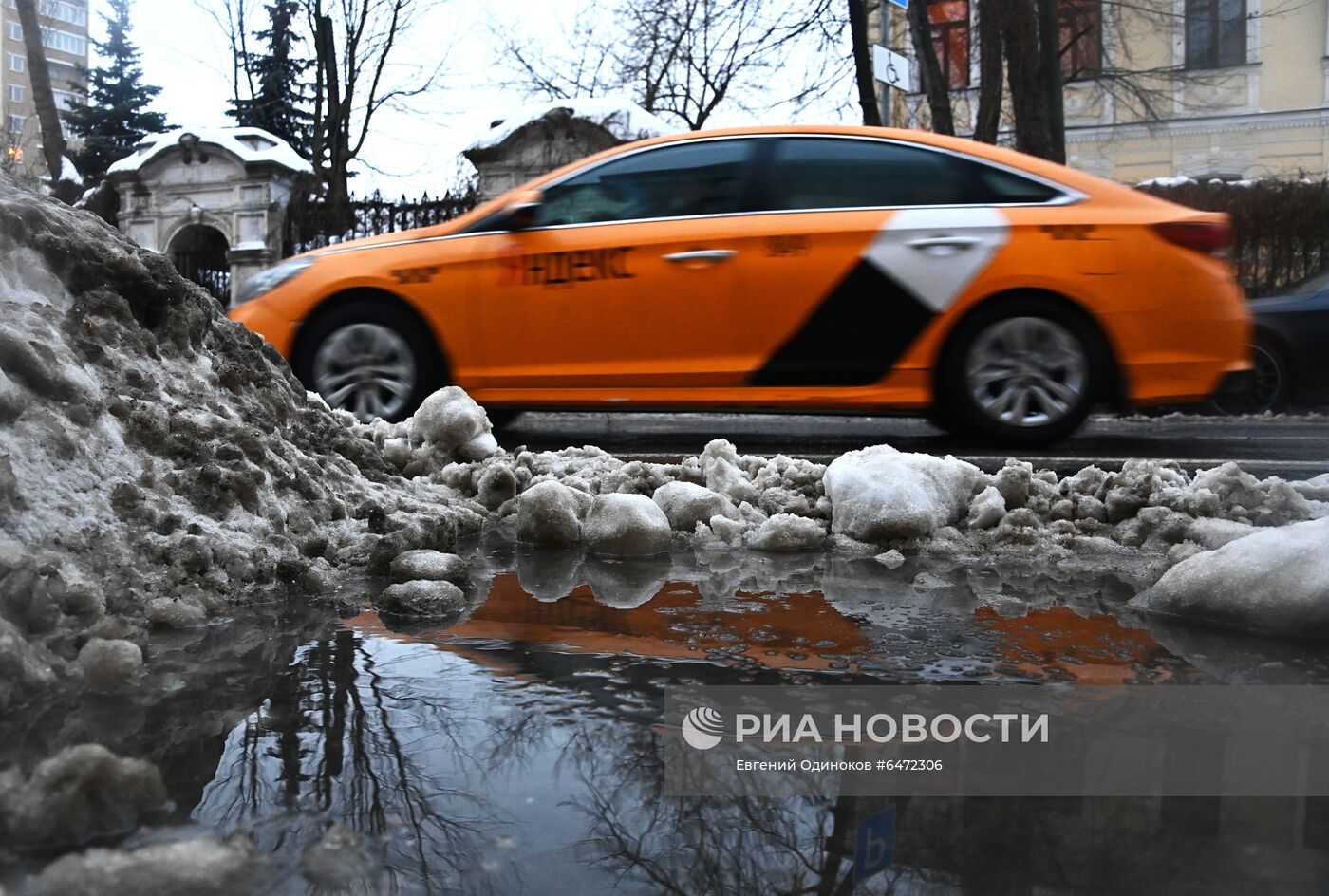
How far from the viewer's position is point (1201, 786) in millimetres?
1866

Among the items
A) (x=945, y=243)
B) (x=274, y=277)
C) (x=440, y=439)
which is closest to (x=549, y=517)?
(x=440, y=439)

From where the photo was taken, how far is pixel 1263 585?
284 centimetres

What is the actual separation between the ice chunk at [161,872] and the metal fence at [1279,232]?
14759mm

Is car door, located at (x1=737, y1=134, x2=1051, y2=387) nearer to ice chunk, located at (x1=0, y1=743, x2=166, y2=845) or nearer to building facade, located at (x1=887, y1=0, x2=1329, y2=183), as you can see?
ice chunk, located at (x1=0, y1=743, x2=166, y2=845)

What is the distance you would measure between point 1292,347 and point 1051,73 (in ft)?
16.1

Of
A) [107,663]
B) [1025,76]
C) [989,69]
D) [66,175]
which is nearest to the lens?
[107,663]

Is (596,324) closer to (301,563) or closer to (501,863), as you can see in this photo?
(301,563)

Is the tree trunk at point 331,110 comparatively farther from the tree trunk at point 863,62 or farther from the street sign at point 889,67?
the street sign at point 889,67

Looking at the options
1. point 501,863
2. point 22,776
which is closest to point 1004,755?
point 501,863

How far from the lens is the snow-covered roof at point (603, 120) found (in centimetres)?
1469

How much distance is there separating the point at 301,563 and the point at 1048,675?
190cm

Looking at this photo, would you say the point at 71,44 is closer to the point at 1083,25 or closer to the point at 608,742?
the point at 1083,25

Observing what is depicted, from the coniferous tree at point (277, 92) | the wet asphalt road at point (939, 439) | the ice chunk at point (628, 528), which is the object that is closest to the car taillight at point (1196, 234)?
the wet asphalt road at point (939, 439)

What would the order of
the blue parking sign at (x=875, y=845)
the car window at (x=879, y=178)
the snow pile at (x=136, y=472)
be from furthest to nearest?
the car window at (x=879, y=178), the snow pile at (x=136, y=472), the blue parking sign at (x=875, y=845)
